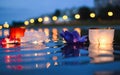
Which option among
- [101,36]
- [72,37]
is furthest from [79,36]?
[101,36]

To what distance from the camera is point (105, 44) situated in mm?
10812

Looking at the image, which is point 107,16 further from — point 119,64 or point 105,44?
point 119,64

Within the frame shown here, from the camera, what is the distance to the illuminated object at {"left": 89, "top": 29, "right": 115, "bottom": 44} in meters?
10.5

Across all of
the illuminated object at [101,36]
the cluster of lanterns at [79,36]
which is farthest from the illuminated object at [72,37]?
the illuminated object at [101,36]

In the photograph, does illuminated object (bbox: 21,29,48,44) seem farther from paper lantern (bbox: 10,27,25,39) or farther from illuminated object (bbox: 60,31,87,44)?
illuminated object (bbox: 60,31,87,44)

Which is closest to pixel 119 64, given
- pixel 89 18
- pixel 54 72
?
pixel 54 72

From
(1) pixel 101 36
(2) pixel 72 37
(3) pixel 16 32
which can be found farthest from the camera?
(3) pixel 16 32

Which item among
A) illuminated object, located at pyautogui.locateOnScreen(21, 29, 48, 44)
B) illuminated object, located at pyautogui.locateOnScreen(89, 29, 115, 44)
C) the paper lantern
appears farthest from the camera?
→ illuminated object, located at pyautogui.locateOnScreen(21, 29, 48, 44)

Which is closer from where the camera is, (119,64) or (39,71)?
(39,71)

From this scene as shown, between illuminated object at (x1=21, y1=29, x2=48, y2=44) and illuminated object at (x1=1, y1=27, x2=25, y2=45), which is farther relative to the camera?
illuminated object at (x1=21, y1=29, x2=48, y2=44)

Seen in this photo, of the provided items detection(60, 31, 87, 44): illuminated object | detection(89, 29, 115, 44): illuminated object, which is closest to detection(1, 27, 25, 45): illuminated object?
detection(60, 31, 87, 44): illuminated object

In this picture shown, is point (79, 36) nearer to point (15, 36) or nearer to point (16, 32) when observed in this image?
point (16, 32)

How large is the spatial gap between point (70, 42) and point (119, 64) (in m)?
5.18

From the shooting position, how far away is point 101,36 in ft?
35.0
